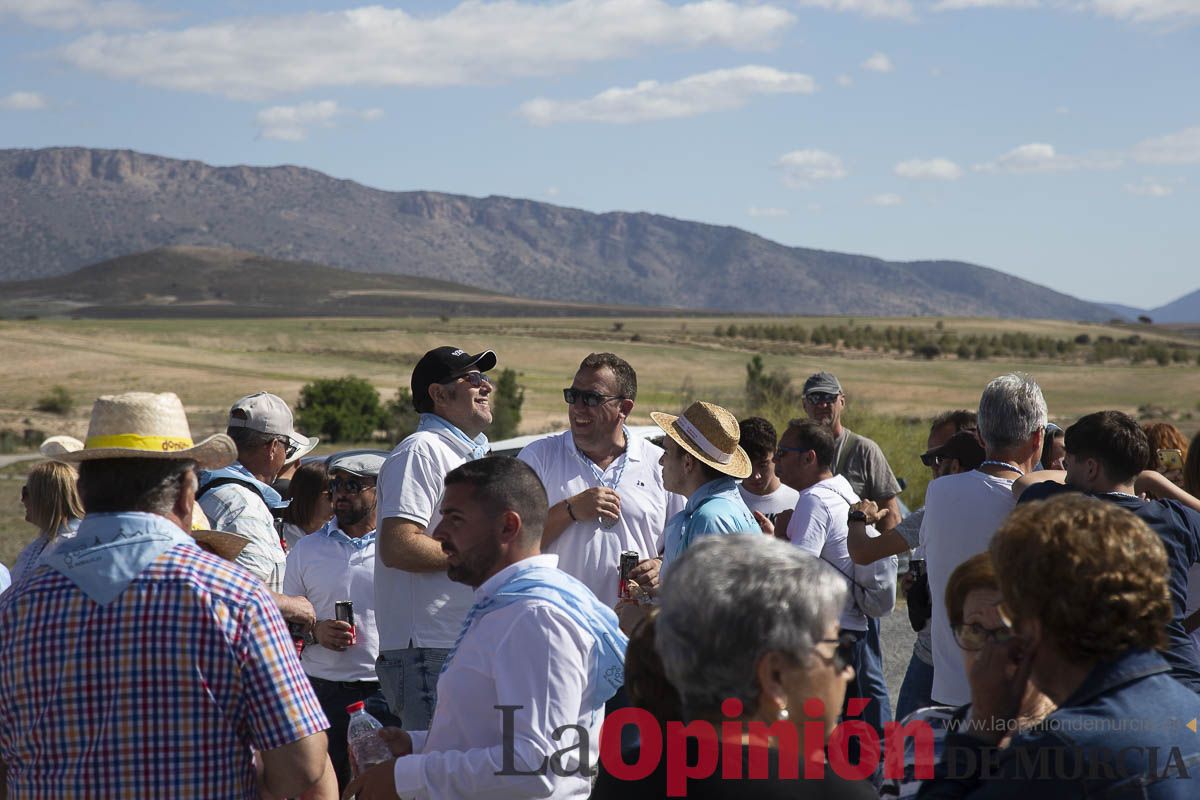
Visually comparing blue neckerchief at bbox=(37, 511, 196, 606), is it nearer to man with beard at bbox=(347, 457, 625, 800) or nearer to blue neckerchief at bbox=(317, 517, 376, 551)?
man with beard at bbox=(347, 457, 625, 800)

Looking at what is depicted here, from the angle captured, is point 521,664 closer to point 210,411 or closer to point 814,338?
point 210,411

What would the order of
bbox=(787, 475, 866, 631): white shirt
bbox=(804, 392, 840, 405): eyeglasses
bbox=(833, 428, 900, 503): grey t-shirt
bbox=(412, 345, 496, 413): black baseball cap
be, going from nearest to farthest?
bbox=(412, 345, 496, 413): black baseball cap, bbox=(787, 475, 866, 631): white shirt, bbox=(833, 428, 900, 503): grey t-shirt, bbox=(804, 392, 840, 405): eyeglasses

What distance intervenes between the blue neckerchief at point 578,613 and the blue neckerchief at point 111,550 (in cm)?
79

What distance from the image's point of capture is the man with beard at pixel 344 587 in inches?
202

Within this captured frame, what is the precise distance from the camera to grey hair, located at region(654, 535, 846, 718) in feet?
8.15

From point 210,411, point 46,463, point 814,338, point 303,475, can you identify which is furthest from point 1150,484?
point 814,338

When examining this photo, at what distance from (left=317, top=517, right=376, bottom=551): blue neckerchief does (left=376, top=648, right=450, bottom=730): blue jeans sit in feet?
2.58

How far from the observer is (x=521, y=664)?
3.17 meters

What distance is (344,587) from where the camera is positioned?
17.2 feet

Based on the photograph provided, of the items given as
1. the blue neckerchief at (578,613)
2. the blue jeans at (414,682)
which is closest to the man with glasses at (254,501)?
the blue jeans at (414,682)

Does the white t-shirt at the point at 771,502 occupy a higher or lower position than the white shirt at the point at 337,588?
higher

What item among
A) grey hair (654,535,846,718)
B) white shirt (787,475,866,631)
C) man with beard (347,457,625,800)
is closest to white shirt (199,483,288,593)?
man with beard (347,457,625,800)

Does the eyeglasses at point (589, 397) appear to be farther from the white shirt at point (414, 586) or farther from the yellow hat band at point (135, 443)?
the yellow hat band at point (135, 443)

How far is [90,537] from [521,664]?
108cm
